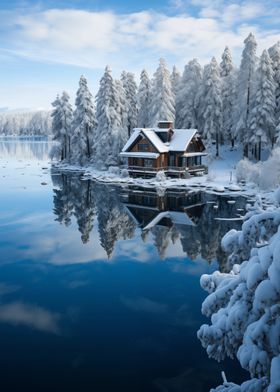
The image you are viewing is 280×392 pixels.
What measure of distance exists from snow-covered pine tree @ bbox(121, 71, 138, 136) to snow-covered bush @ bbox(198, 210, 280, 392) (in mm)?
66072

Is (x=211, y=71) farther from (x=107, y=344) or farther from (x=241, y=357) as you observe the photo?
(x=241, y=357)

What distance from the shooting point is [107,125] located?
5722cm

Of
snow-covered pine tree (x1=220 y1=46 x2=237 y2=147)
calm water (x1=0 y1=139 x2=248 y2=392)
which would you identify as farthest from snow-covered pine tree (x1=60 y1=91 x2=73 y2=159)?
calm water (x1=0 y1=139 x2=248 y2=392)

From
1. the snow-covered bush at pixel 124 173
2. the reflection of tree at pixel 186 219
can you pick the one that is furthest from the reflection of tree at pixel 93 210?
the snow-covered bush at pixel 124 173

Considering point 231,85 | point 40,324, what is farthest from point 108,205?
point 231,85

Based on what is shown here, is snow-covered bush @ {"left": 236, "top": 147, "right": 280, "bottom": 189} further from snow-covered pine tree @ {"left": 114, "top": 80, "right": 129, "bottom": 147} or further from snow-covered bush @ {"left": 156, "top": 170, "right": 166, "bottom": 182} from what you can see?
snow-covered pine tree @ {"left": 114, "top": 80, "right": 129, "bottom": 147}

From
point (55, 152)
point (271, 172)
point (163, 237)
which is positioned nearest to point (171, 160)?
point (271, 172)

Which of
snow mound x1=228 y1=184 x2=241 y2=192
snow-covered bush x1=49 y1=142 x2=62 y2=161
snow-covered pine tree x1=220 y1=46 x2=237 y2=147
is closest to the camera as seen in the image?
snow mound x1=228 y1=184 x2=241 y2=192

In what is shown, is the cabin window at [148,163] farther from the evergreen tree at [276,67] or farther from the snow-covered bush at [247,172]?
the evergreen tree at [276,67]

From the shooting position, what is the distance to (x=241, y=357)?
4.20 m

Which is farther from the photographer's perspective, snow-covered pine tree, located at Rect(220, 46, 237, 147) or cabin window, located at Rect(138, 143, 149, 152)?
snow-covered pine tree, located at Rect(220, 46, 237, 147)

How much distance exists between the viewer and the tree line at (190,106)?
4925 cm

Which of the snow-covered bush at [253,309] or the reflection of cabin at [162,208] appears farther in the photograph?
the reflection of cabin at [162,208]

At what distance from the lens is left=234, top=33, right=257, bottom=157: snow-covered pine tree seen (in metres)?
50.4
